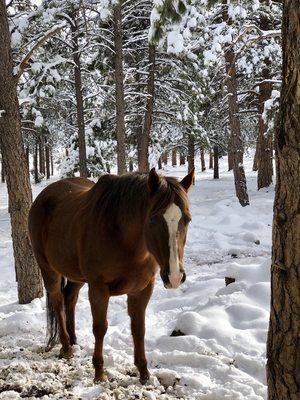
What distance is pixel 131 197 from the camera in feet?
11.4

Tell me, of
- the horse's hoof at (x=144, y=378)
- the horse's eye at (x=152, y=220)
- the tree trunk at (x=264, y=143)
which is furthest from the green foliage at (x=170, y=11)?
the tree trunk at (x=264, y=143)

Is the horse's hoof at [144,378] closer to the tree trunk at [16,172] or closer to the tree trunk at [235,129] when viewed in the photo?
the tree trunk at [16,172]

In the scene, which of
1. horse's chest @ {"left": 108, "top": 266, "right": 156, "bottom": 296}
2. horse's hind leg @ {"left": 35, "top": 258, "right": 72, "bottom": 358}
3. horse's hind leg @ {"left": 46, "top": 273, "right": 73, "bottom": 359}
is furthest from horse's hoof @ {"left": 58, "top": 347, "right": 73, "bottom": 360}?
horse's chest @ {"left": 108, "top": 266, "right": 156, "bottom": 296}

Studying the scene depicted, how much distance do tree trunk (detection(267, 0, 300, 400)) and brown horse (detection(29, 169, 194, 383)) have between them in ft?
3.02

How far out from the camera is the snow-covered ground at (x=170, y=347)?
3594 mm

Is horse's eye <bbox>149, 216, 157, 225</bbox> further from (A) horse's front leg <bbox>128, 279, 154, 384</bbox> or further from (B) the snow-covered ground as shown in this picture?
(B) the snow-covered ground

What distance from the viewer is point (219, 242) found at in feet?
32.9

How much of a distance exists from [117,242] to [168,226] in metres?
0.74

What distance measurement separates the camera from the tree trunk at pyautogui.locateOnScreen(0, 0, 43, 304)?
5.96m

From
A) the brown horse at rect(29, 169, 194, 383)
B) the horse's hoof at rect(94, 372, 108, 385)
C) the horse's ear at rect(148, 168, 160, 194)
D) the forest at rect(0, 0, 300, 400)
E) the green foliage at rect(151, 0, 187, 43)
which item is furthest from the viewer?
the green foliage at rect(151, 0, 187, 43)

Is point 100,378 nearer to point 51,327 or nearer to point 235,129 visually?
point 51,327

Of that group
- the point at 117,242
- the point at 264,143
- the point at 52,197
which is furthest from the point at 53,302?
the point at 264,143

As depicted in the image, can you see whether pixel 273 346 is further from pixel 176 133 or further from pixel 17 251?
pixel 176 133

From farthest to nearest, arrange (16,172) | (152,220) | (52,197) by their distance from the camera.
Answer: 1. (16,172)
2. (52,197)
3. (152,220)
